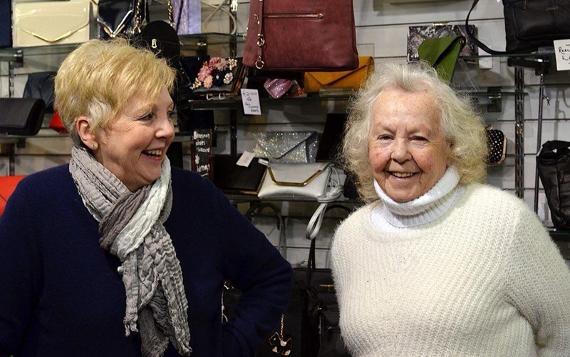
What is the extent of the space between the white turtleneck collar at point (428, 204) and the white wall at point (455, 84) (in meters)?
1.43

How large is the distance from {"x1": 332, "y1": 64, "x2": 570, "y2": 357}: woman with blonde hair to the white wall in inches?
52.6

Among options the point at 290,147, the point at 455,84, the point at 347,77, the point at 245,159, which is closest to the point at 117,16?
the point at 245,159

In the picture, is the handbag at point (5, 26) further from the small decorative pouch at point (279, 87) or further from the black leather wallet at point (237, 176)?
the small decorative pouch at point (279, 87)

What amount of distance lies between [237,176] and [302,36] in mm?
775

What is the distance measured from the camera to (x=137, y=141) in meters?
1.60

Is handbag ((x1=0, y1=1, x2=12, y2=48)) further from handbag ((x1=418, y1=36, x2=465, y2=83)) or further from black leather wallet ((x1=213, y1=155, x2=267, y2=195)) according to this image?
handbag ((x1=418, y1=36, x2=465, y2=83))

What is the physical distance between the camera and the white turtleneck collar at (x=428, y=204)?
1777 millimetres

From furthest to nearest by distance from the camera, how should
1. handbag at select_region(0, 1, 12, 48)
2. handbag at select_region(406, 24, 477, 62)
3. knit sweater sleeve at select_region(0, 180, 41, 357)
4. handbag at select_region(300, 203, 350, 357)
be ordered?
handbag at select_region(0, 1, 12, 48), handbag at select_region(406, 24, 477, 62), handbag at select_region(300, 203, 350, 357), knit sweater sleeve at select_region(0, 180, 41, 357)

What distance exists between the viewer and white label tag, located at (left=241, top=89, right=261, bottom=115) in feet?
10.6

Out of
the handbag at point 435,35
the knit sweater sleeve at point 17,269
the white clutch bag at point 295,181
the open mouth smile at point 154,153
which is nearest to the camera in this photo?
the knit sweater sleeve at point 17,269

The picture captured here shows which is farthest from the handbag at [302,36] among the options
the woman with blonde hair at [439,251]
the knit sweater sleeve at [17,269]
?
the knit sweater sleeve at [17,269]

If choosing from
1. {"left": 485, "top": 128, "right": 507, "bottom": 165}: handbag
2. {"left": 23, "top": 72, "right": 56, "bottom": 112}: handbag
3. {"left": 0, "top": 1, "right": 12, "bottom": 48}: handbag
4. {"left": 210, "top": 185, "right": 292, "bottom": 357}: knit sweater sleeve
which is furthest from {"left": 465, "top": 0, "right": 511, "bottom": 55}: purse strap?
{"left": 0, "top": 1, "right": 12, "bottom": 48}: handbag

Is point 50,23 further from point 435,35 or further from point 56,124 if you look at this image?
point 435,35

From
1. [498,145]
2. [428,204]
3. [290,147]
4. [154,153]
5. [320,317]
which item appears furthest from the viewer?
[290,147]
